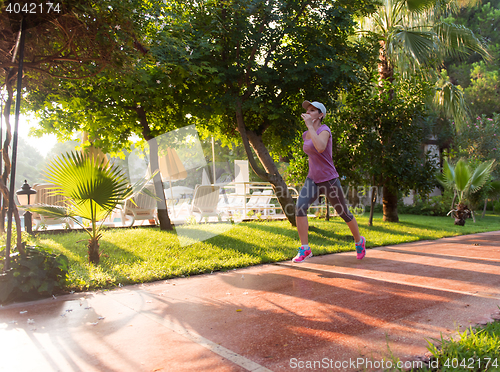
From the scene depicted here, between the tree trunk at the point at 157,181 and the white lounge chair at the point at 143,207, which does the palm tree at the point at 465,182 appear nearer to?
the tree trunk at the point at 157,181

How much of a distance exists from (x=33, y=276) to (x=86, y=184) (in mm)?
1353

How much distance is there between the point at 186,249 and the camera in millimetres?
5965

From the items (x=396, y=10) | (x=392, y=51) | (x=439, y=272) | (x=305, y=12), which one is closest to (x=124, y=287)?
(x=439, y=272)

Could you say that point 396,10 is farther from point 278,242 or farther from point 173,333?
point 173,333

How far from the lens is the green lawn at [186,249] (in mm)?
4484

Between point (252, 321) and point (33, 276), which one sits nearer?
point (252, 321)

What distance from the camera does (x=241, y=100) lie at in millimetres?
7781

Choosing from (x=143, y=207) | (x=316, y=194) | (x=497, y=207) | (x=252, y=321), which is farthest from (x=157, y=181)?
(x=497, y=207)

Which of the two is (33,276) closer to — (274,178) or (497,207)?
(274,178)

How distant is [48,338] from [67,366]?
0.53 m

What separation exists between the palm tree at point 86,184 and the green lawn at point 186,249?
0.56 meters

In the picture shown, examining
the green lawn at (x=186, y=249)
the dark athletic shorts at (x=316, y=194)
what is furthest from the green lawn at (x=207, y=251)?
the dark athletic shorts at (x=316, y=194)

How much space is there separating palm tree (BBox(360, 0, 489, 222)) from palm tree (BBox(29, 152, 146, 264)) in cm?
740

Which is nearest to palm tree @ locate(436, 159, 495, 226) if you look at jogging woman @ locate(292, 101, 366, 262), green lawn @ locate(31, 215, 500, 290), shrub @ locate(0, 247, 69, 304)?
green lawn @ locate(31, 215, 500, 290)
